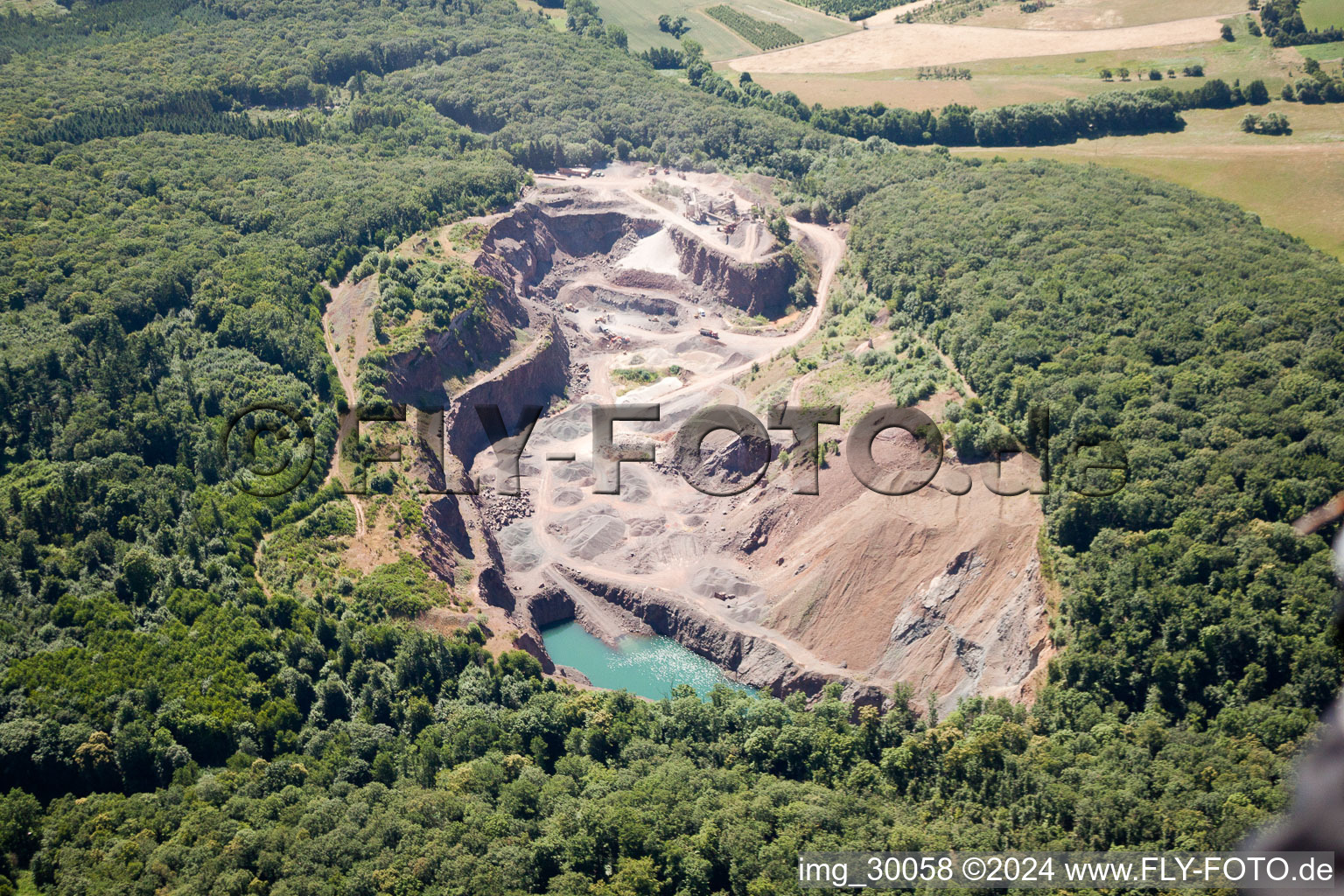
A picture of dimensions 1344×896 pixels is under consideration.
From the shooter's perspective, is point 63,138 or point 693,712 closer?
point 693,712

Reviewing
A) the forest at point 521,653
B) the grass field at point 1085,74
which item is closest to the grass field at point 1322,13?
the grass field at point 1085,74

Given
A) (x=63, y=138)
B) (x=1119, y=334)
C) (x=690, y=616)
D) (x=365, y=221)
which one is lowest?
(x=690, y=616)

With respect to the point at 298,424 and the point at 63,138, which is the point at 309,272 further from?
the point at 63,138

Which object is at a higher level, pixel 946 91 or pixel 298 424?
pixel 946 91

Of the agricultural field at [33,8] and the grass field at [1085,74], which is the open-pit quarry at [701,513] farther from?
the agricultural field at [33,8]

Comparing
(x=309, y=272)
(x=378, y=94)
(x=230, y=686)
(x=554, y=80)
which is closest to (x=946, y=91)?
(x=554, y=80)

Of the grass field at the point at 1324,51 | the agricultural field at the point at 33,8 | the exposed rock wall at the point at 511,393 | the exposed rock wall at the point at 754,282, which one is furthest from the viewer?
the agricultural field at the point at 33,8
